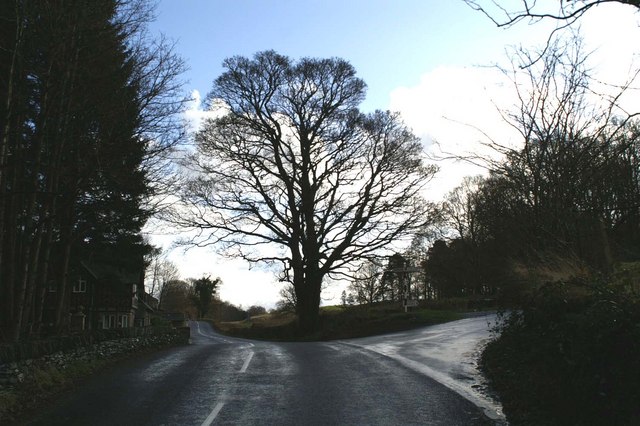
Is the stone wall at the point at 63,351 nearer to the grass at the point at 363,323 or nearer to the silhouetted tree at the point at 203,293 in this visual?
the grass at the point at 363,323

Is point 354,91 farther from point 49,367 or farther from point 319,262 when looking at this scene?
point 49,367

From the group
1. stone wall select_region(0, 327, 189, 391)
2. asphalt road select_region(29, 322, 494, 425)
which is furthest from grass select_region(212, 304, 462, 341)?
asphalt road select_region(29, 322, 494, 425)

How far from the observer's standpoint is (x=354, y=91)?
34.6 m

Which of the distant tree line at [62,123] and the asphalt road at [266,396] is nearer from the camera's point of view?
the asphalt road at [266,396]

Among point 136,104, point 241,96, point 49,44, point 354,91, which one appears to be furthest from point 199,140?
point 49,44

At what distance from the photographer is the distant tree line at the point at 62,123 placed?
11.9 metres

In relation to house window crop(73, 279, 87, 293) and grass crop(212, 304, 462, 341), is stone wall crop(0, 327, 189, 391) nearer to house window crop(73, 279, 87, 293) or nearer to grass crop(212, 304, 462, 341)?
grass crop(212, 304, 462, 341)

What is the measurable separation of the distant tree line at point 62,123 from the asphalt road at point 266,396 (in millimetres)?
3741

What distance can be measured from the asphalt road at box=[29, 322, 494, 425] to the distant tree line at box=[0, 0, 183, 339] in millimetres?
3741

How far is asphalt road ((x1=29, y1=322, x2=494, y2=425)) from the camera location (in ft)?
26.3

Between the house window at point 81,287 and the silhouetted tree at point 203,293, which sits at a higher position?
the silhouetted tree at point 203,293

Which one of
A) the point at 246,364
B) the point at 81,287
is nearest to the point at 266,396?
the point at 246,364

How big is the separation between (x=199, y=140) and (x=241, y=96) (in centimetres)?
378

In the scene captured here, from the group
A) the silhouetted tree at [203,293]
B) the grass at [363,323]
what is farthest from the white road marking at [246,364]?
the silhouetted tree at [203,293]
